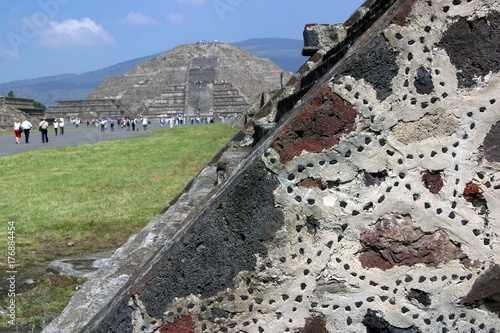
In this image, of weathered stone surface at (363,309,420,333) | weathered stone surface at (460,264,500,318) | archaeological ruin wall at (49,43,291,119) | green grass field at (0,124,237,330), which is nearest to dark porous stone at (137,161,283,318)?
weathered stone surface at (363,309,420,333)

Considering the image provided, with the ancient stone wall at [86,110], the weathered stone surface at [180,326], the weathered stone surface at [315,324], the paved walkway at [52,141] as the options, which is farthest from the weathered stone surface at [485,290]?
the ancient stone wall at [86,110]

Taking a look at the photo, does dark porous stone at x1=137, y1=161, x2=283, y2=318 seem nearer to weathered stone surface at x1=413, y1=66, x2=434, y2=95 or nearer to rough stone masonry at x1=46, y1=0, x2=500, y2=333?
rough stone masonry at x1=46, y1=0, x2=500, y2=333

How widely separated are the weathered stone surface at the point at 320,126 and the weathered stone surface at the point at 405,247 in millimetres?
314

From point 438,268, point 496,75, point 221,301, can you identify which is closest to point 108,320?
point 221,301

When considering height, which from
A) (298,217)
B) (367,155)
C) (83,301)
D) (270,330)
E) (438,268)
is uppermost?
(367,155)

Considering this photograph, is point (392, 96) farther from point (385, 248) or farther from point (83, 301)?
point (83, 301)

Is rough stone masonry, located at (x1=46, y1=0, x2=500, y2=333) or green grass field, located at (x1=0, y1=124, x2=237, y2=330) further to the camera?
green grass field, located at (x1=0, y1=124, x2=237, y2=330)

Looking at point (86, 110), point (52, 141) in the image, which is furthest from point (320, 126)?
point (86, 110)

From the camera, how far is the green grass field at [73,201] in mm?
5723

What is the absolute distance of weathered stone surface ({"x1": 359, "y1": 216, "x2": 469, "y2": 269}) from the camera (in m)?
1.93

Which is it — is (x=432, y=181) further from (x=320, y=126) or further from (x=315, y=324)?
(x=315, y=324)

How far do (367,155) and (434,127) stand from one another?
227 millimetres

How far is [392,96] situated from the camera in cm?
193

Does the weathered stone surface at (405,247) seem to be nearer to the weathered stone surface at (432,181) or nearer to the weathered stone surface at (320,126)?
the weathered stone surface at (432,181)
